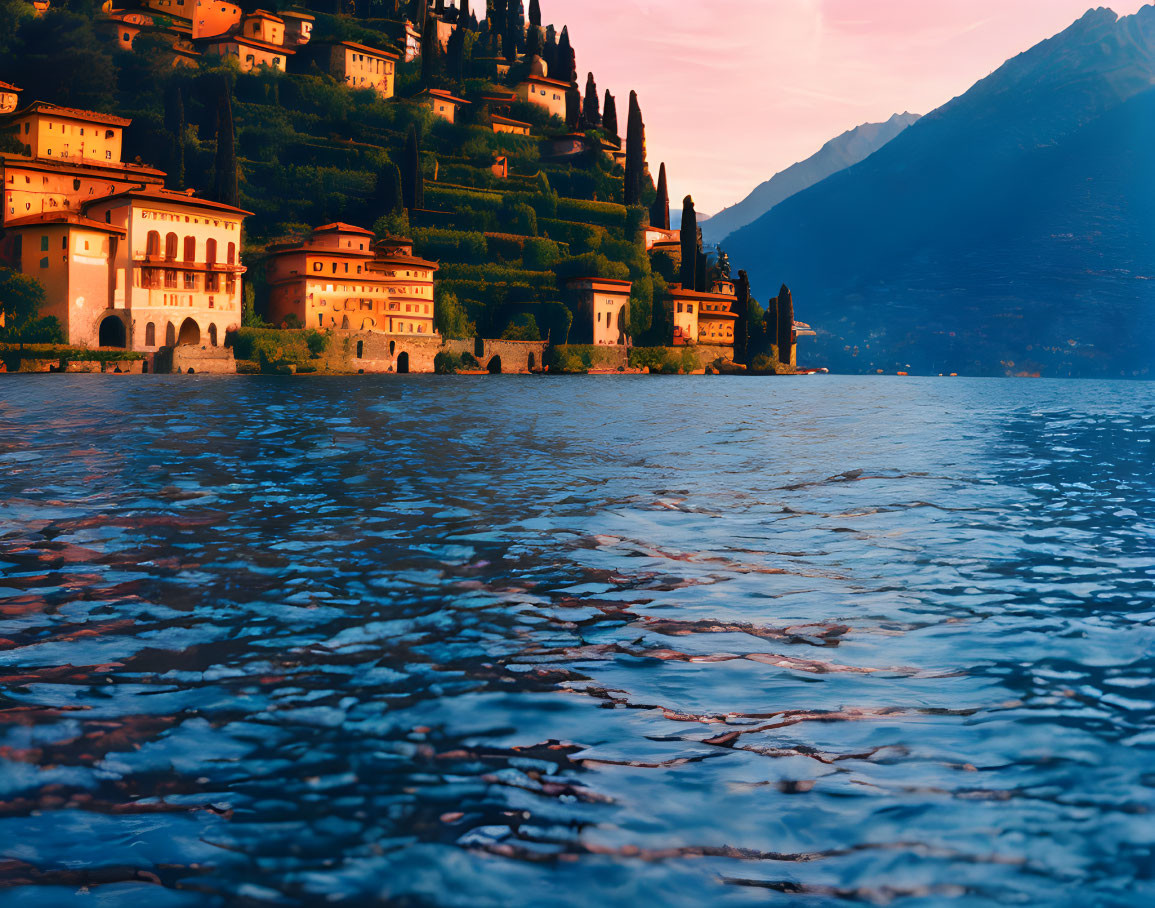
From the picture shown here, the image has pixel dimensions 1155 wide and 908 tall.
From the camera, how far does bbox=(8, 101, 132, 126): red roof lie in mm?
67312

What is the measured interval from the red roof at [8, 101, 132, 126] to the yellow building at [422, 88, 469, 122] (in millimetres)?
41010

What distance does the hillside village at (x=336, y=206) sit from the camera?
65.1m

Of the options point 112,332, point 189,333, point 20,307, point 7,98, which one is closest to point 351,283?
point 189,333

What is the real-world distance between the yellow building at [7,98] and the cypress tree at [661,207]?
228 ft

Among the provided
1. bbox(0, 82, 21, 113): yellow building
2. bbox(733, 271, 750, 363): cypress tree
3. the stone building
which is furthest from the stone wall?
bbox(0, 82, 21, 113): yellow building

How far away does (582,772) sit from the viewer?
14.6 ft

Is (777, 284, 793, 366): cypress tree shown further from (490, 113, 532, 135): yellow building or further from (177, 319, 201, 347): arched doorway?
(177, 319, 201, 347): arched doorway

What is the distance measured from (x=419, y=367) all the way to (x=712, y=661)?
78018 millimetres

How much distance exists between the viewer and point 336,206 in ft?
277

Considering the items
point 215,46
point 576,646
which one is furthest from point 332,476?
point 215,46

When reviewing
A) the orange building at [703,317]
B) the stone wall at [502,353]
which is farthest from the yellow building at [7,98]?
the orange building at [703,317]

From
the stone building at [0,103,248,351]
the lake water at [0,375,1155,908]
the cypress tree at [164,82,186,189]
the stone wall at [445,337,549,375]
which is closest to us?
the lake water at [0,375,1155,908]

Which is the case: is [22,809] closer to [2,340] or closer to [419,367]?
[2,340]

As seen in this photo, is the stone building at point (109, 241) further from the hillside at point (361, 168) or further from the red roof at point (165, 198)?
the hillside at point (361, 168)
